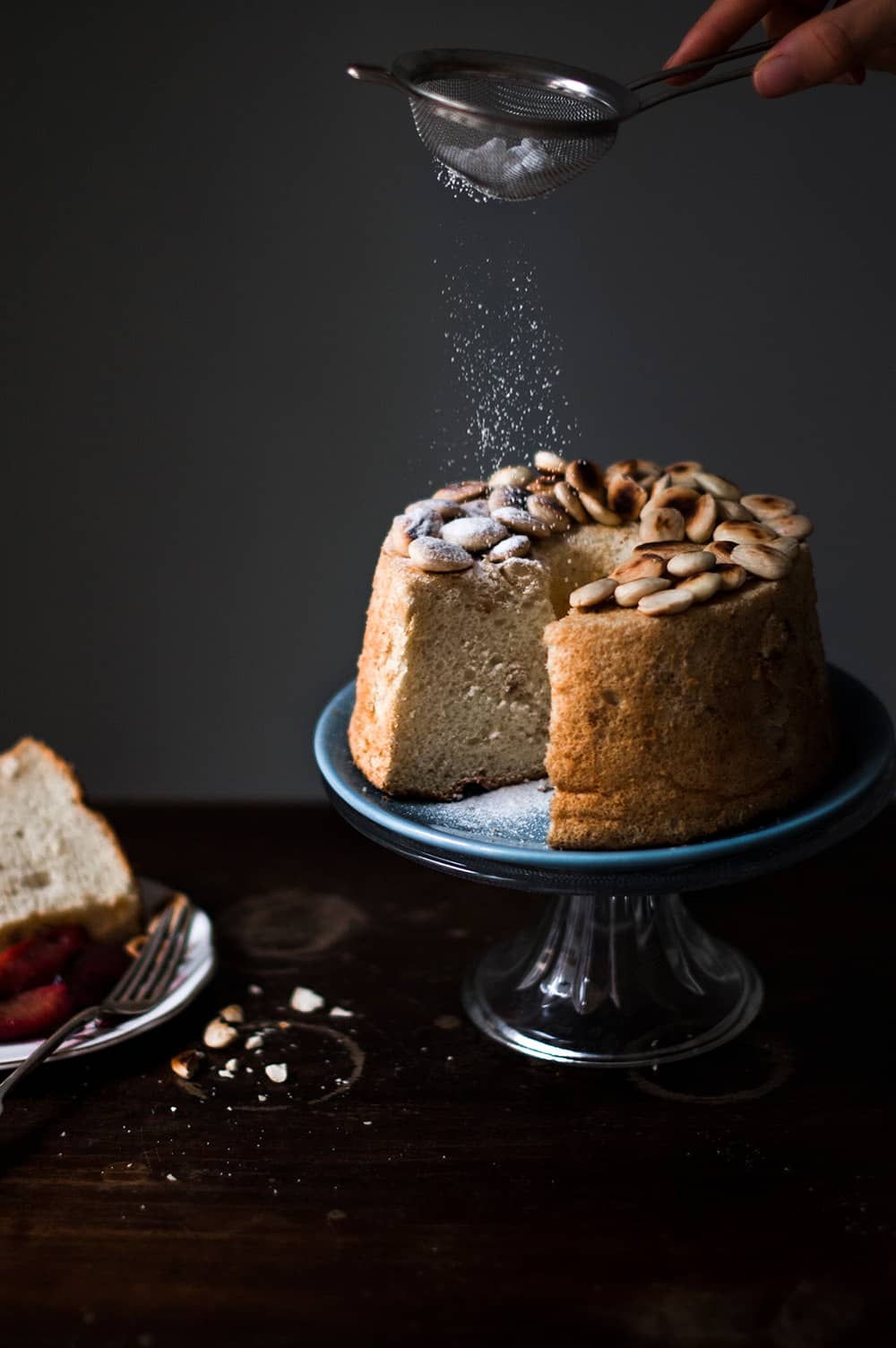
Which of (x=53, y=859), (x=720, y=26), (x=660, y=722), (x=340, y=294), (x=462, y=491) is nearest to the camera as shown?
(x=660, y=722)

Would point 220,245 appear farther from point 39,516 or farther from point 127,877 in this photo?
point 127,877

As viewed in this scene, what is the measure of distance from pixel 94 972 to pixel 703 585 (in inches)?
36.5

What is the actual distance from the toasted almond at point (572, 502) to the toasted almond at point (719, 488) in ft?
0.50

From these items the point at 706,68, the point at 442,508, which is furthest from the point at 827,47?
the point at 442,508

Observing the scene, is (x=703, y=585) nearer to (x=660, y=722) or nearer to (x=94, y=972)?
(x=660, y=722)

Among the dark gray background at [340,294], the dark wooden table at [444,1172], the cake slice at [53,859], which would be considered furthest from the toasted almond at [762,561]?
the cake slice at [53,859]

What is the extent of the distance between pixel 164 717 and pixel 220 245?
36.9 inches

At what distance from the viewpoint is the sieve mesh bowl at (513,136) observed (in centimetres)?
158

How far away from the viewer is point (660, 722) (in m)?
1.56

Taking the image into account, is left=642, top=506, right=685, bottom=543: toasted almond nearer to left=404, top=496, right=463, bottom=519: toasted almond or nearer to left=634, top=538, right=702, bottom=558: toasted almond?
left=634, top=538, right=702, bottom=558: toasted almond

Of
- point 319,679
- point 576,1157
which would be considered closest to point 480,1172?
point 576,1157

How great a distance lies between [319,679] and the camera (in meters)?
2.77

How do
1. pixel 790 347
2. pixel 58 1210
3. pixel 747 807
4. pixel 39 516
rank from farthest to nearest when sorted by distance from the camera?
pixel 39 516 < pixel 790 347 < pixel 747 807 < pixel 58 1210

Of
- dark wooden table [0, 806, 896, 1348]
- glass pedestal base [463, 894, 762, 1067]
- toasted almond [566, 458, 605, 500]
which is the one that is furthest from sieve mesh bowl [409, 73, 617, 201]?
dark wooden table [0, 806, 896, 1348]
